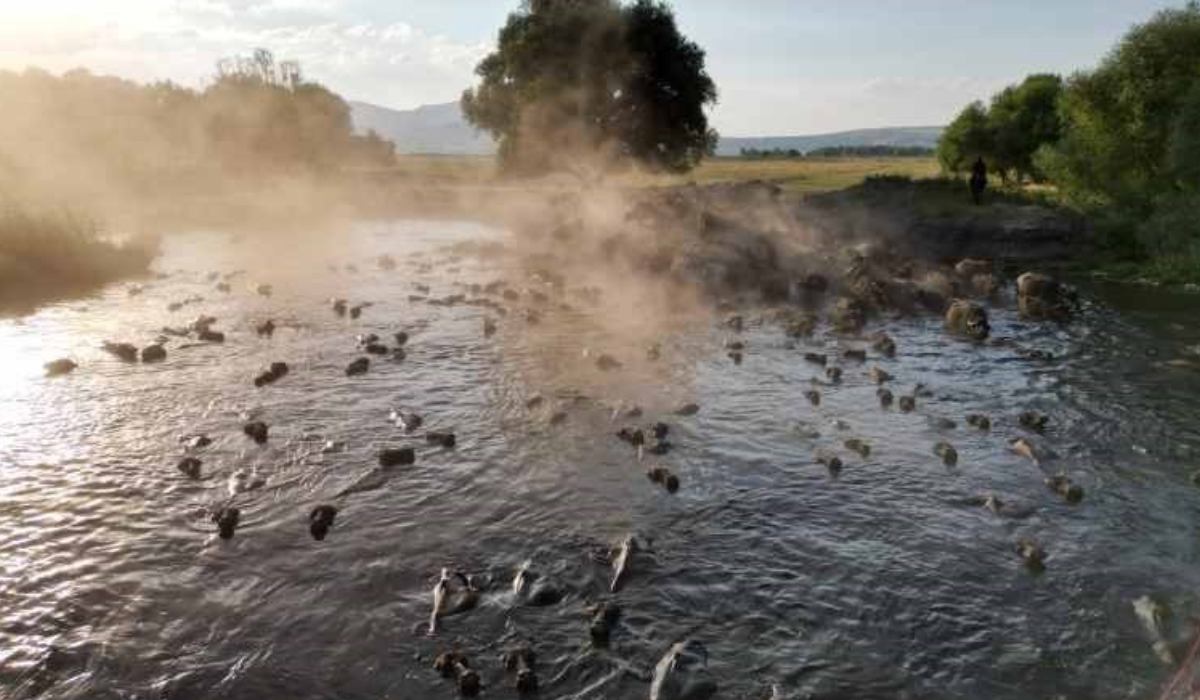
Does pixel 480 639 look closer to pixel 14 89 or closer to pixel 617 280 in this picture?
pixel 617 280

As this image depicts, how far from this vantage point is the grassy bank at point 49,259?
47094mm

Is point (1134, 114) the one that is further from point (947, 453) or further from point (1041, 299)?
point (947, 453)

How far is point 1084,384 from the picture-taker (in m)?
31.1

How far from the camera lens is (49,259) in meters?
50.1

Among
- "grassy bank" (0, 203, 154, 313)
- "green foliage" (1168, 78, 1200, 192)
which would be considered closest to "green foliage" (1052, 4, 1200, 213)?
"green foliage" (1168, 78, 1200, 192)

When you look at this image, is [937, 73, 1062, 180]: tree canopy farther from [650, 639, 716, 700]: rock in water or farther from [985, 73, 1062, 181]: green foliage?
[650, 639, 716, 700]: rock in water

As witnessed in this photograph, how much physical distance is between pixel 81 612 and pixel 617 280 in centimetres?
4072

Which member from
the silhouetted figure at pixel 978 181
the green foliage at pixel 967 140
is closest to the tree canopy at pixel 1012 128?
the green foliage at pixel 967 140

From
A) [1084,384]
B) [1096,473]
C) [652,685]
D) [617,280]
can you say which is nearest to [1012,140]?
[617,280]

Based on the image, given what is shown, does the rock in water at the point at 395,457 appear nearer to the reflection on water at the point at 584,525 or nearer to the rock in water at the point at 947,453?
the reflection on water at the point at 584,525

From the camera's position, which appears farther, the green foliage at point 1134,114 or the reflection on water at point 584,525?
the green foliage at point 1134,114

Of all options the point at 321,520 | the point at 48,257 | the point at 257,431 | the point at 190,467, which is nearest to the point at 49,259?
the point at 48,257

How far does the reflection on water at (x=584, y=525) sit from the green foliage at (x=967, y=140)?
236 ft

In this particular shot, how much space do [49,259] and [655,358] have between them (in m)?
39.4
